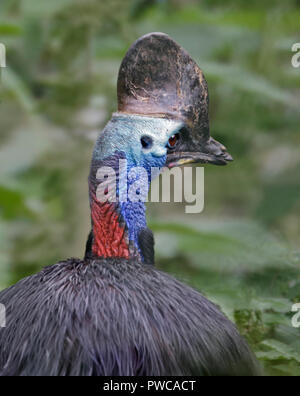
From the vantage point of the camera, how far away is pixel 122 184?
2.81m

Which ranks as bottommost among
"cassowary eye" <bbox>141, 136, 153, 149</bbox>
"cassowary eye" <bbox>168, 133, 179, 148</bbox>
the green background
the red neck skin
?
the red neck skin

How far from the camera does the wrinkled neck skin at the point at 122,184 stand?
2.79m

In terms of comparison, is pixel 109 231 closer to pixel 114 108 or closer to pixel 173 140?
pixel 173 140

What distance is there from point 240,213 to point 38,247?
1.70 meters

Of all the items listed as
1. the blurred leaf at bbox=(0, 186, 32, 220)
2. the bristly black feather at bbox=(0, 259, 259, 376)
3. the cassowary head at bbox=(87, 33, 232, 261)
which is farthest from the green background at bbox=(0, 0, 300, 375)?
the bristly black feather at bbox=(0, 259, 259, 376)

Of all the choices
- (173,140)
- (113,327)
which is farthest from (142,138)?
(113,327)

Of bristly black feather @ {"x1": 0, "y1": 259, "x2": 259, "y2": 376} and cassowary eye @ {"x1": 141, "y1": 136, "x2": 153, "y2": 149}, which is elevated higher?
cassowary eye @ {"x1": 141, "y1": 136, "x2": 153, "y2": 149}

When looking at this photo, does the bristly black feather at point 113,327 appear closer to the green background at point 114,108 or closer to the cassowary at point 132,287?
the cassowary at point 132,287

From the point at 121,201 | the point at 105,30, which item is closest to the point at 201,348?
the point at 121,201

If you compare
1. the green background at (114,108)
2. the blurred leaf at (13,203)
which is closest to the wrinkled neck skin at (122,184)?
the green background at (114,108)

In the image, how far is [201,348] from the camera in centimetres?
250

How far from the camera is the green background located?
4.41m

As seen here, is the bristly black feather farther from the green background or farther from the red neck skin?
the green background

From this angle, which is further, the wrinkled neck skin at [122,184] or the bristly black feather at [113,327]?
the wrinkled neck skin at [122,184]
